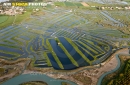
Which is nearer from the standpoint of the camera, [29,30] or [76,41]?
[76,41]

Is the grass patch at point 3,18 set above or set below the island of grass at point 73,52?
above

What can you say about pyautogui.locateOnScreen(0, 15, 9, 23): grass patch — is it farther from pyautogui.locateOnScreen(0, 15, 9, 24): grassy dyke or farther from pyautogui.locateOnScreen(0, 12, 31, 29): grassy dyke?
pyautogui.locateOnScreen(0, 12, 31, 29): grassy dyke

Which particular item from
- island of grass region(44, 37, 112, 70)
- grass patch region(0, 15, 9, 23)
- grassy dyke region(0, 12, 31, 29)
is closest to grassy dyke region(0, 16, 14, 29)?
grassy dyke region(0, 12, 31, 29)

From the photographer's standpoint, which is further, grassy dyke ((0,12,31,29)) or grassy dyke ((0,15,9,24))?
grassy dyke ((0,15,9,24))

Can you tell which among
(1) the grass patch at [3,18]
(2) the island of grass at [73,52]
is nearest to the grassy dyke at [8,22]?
(1) the grass patch at [3,18]

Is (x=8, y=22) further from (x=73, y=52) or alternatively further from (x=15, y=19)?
(x=73, y=52)

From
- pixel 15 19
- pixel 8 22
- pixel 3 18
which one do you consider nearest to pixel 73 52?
pixel 8 22

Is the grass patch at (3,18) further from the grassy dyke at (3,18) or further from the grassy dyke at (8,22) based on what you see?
the grassy dyke at (8,22)

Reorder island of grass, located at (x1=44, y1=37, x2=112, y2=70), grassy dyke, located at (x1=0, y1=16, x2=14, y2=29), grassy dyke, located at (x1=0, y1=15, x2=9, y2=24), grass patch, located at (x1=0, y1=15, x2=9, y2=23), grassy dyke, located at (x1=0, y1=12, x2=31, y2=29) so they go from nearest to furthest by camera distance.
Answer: island of grass, located at (x1=44, y1=37, x2=112, y2=70)
grassy dyke, located at (x1=0, y1=16, x2=14, y2=29)
grassy dyke, located at (x1=0, y1=12, x2=31, y2=29)
grassy dyke, located at (x1=0, y1=15, x2=9, y2=24)
grass patch, located at (x1=0, y1=15, x2=9, y2=23)

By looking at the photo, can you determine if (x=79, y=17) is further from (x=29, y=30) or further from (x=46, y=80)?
(x=46, y=80)

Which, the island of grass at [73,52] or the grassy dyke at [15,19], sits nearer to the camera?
the island of grass at [73,52]

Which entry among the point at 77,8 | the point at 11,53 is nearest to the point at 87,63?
the point at 11,53
